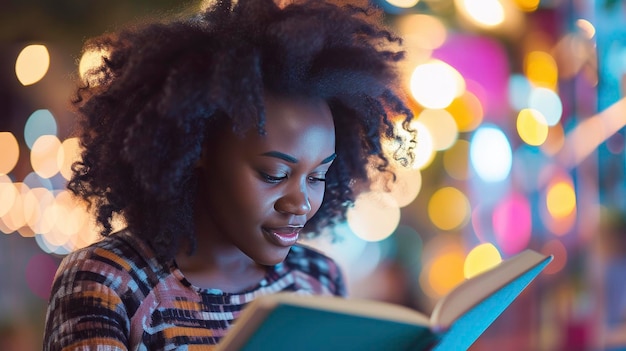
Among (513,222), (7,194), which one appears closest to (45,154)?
(7,194)

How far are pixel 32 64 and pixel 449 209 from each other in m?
1.81

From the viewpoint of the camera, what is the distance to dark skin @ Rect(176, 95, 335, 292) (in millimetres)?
1031

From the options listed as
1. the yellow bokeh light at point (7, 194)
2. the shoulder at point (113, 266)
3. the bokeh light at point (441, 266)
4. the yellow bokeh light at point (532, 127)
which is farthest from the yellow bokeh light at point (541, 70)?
the shoulder at point (113, 266)

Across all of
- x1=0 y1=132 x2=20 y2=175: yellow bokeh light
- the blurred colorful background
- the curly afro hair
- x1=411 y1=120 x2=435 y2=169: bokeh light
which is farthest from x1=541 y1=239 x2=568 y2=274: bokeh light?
the curly afro hair

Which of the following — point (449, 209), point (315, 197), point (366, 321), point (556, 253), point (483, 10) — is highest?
point (483, 10)

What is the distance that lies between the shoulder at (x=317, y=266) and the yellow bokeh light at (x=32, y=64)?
1.32 metres

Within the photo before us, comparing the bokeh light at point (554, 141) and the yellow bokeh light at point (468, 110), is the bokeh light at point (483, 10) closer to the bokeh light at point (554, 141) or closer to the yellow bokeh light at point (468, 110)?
the yellow bokeh light at point (468, 110)

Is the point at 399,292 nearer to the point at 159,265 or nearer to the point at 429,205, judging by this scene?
the point at 429,205

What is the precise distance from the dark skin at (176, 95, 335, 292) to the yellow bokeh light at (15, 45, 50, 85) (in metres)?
1.42

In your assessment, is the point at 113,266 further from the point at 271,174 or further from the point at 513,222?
the point at 513,222

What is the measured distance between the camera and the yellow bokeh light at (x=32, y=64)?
2.32m

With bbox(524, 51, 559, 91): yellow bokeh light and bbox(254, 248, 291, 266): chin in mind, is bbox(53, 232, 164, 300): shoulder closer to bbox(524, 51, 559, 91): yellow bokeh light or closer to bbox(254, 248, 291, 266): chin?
bbox(254, 248, 291, 266): chin

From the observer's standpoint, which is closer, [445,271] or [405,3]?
[405,3]

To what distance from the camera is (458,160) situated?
333cm
